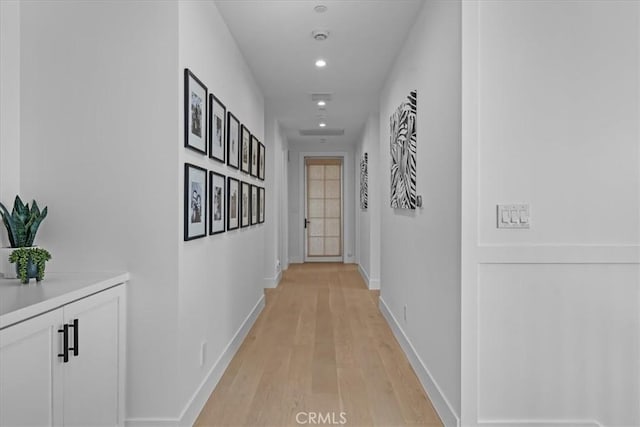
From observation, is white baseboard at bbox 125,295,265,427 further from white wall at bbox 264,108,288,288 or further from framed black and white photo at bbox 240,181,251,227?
white wall at bbox 264,108,288,288

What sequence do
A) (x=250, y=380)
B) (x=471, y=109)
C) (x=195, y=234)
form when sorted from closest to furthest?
(x=471, y=109) → (x=195, y=234) → (x=250, y=380)

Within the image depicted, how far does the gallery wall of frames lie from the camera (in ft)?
7.93

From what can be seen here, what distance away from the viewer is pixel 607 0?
224cm

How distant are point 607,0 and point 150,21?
7.30ft

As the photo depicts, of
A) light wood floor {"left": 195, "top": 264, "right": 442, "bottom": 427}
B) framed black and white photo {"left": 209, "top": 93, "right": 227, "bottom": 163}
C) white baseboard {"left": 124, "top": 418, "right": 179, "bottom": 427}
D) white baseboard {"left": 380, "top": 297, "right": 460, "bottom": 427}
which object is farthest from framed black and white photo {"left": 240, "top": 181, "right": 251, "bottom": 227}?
white baseboard {"left": 124, "top": 418, "right": 179, "bottom": 427}

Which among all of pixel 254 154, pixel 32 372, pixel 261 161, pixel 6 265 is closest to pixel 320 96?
pixel 261 161

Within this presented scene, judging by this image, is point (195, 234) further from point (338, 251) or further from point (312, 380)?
point (338, 251)

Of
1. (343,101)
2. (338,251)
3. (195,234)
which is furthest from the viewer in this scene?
(338,251)

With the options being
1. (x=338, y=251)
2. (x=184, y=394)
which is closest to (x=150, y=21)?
(x=184, y=394)

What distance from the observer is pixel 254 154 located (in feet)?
15.4

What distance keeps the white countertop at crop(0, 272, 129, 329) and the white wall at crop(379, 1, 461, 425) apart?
5.39 ft

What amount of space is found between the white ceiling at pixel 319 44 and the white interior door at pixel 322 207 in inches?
175

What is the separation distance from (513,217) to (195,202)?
64.7 inches

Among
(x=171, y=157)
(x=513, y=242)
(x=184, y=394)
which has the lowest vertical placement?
(x=184, y=394)
